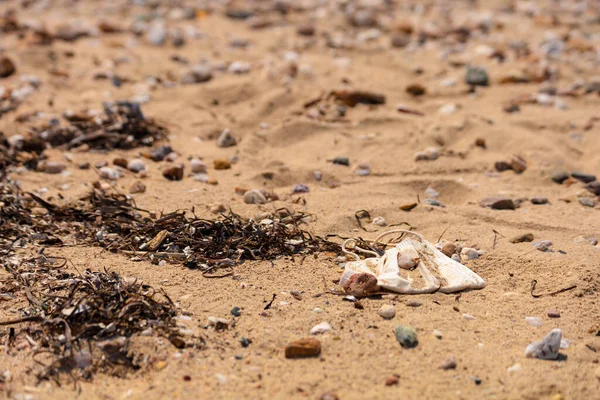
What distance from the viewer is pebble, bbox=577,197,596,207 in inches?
136

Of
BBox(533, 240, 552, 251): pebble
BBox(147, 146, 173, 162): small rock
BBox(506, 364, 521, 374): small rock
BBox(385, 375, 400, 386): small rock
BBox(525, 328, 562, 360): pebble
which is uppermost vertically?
BBox(525, 328, 562, 360): pebble

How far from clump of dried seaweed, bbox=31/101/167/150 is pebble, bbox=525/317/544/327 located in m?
2.50

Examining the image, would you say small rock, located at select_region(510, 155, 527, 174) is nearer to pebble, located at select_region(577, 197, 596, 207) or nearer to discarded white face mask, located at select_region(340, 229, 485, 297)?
pebble, located at select_region(577, 197, 596, 207)

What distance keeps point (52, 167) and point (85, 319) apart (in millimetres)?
1642

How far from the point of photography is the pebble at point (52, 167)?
3754 millimetres

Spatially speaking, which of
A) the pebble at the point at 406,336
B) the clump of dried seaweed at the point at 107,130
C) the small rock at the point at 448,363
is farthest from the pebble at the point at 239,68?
the small rock at the point at 448,363

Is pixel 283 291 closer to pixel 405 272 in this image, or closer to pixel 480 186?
pixel 405 272

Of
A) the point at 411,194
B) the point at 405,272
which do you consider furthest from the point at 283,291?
the point at 411,194

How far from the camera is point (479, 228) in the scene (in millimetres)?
3131

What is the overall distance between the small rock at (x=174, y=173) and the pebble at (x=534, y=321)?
199 cm

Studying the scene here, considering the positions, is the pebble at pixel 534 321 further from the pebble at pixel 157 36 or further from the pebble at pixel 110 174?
the pebble at pixel 157 36

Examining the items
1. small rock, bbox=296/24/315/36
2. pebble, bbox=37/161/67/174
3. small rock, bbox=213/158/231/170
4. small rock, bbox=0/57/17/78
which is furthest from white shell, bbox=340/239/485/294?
small rock, bbox=296/24/315/36

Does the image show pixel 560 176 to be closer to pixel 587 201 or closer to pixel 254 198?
pixel 587 201

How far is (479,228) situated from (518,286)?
49 cm
